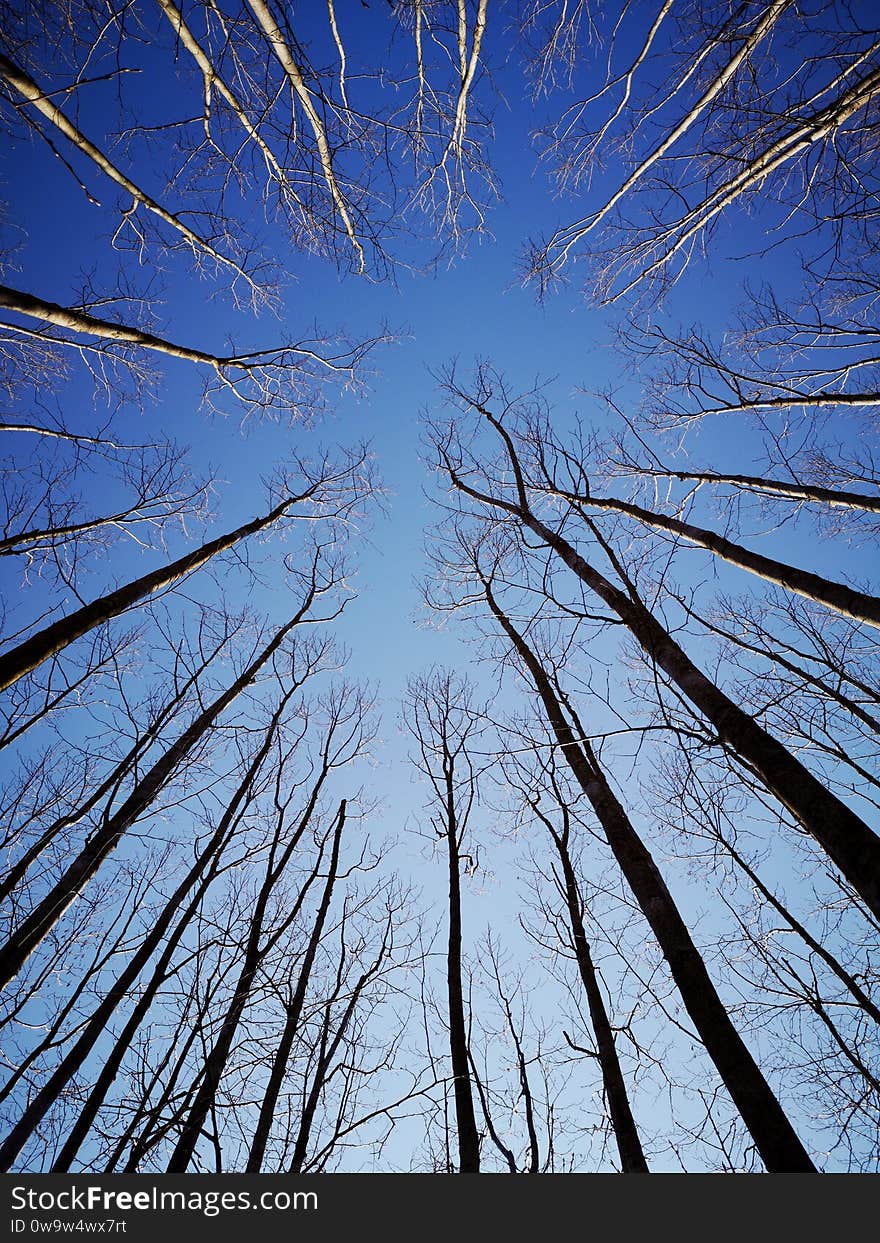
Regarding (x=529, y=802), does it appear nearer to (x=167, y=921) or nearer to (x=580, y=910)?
(x=580, y=910)

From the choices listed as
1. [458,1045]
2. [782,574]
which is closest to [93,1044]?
[458,1045]

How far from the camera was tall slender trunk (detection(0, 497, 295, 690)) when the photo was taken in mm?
3258

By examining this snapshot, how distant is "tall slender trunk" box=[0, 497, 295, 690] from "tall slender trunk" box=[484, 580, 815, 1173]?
142 inches

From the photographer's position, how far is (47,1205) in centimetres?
313

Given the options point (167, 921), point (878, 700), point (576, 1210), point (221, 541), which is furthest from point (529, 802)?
point (878, 700)

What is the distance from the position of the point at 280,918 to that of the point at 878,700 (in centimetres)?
946

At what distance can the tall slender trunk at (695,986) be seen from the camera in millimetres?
2129

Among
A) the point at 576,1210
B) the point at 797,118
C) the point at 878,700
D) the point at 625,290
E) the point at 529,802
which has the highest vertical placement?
the point at 625,290

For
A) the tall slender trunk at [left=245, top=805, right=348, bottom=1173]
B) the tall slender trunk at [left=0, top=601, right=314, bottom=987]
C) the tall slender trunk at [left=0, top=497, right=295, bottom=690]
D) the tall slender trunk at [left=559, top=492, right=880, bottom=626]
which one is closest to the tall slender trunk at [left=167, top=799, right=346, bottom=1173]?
the tall slender trunk at [left=245, top=805, right=348, bottom=1173]

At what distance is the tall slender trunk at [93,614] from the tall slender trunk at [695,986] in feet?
11.8

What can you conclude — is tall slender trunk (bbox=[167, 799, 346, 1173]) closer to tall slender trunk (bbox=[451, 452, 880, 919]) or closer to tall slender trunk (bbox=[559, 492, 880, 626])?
tall slender trunk (bbox=[451, 452, 880, 919])

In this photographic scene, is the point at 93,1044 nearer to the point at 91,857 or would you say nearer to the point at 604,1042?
the point at 91,857

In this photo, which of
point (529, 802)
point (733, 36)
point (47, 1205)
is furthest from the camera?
point (529, 802)

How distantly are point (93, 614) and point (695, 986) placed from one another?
4.94 meters
